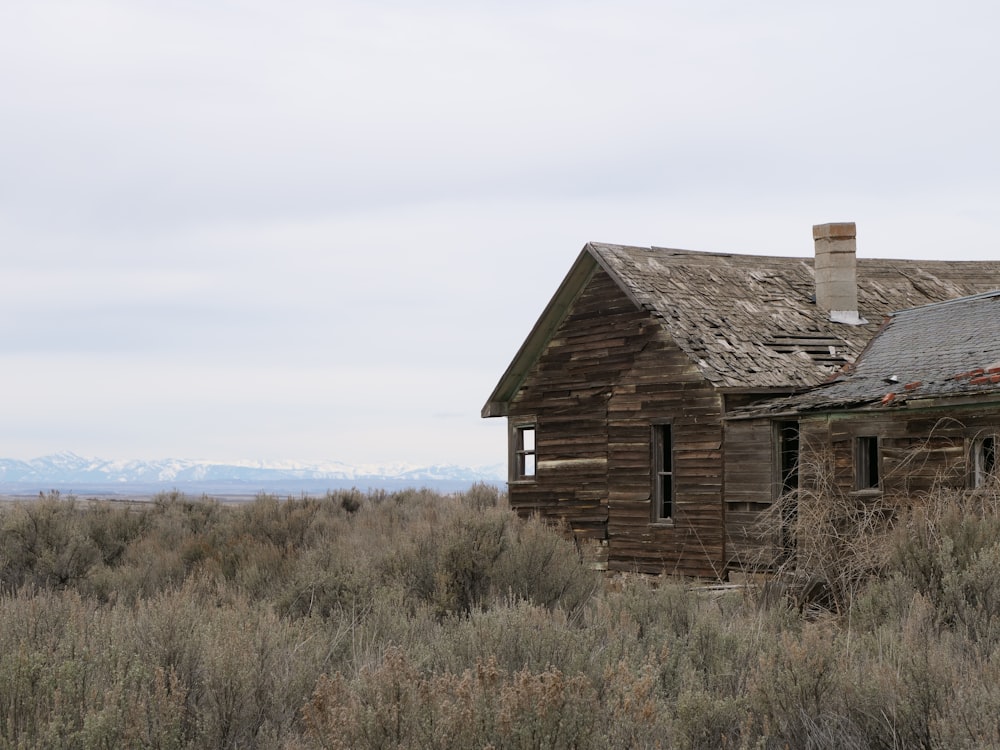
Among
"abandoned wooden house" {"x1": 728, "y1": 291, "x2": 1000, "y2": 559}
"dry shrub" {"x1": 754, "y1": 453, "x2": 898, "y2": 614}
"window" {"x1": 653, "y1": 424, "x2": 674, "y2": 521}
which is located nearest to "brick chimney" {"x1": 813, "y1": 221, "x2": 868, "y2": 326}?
"abandoned wooden house" {"x1": 728, "y1": 291, "x2": 1000, "y2": 559}

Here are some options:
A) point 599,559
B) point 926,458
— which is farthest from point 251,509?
point 926,458

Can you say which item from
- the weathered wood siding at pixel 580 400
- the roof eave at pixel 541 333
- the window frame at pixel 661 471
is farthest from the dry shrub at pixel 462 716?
the roof eave at pixel 541 333

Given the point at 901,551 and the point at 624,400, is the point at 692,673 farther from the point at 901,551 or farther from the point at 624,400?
the point at 624,400

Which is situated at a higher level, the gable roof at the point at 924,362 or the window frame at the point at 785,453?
the gable roof at the point at 924,362

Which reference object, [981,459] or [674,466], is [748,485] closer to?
[674,466]

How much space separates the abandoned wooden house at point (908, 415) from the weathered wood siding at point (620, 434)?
43.4 inches

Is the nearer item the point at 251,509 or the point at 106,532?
the point at 106,532

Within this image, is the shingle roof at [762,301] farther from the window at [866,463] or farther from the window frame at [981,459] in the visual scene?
the window frame at [981,459]

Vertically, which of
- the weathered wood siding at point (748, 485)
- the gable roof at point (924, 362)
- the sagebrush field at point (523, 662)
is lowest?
the sagebrush field at point (523, 662)

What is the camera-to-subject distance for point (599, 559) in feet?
62.0

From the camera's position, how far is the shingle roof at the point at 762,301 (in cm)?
1738

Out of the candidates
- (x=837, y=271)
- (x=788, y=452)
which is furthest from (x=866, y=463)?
(x=837, y=271)

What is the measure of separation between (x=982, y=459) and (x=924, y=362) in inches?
87.5

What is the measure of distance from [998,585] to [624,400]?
34.1 feet
